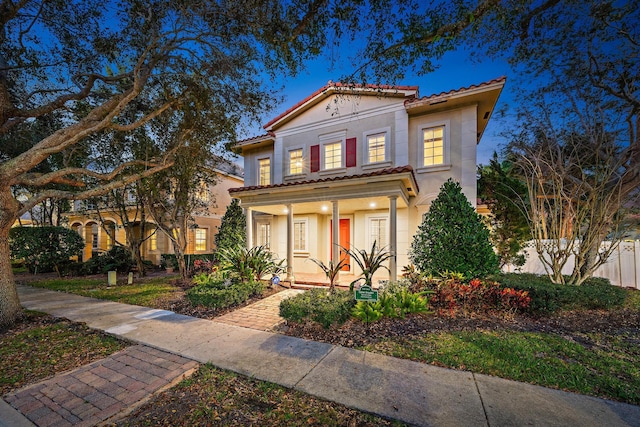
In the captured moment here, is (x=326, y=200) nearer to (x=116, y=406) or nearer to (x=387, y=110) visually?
(x=387, y=110)

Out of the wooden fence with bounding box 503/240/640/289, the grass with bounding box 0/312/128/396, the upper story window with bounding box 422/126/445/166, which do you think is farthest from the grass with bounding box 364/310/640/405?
the upper story window with bounding box 422/126/445/166

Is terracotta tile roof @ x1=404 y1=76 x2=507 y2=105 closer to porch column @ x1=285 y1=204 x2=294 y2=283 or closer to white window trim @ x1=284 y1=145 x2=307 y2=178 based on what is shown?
white window trim @ x1=284 y1=145 x2=307 y2=178

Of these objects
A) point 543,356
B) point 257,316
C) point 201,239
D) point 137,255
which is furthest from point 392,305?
point 201,239

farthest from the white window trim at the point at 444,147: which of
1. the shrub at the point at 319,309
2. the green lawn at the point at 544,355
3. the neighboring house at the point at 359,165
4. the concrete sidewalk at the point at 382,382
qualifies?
the concrete sidewalk at the point at 382,382

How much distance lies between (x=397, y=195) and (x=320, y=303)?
3.93 meters

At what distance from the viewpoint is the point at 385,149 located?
32.3ft

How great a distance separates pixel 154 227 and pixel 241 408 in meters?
16.2

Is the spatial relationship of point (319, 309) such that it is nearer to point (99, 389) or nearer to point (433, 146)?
point (99, 389)

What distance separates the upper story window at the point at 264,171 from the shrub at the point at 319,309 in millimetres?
7943

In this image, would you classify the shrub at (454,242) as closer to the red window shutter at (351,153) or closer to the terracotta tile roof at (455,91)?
the terracotta tile roof at (455,91)

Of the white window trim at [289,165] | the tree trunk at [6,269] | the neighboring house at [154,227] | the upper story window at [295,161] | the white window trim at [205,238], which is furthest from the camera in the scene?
the white window trim at [205,238]

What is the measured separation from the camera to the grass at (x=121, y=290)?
301 inches

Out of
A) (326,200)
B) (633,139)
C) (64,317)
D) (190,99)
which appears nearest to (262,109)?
(190,99)

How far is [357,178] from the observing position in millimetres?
7664
